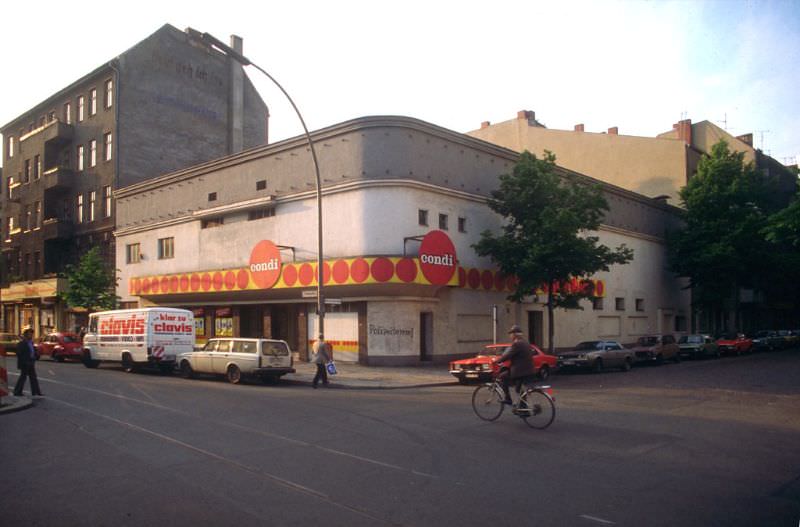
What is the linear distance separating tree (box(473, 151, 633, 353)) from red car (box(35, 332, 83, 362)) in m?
20.4

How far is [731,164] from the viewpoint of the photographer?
144ft

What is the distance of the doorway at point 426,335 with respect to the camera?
89.8ft

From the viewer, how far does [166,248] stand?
36844 millimetres

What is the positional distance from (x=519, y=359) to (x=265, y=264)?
20234 mm

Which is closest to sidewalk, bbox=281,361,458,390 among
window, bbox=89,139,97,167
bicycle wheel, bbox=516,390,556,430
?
bicycle wheel, bbox=516,390,556,430

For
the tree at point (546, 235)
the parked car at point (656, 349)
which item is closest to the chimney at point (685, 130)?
the parked car at point (656, 349)

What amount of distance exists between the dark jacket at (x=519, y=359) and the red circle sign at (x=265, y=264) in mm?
19157

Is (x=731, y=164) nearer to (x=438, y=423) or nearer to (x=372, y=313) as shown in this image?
(x=372, y=313)

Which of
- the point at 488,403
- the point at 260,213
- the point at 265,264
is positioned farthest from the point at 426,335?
the point at 488,403

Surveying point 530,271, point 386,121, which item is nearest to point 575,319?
point 530,271

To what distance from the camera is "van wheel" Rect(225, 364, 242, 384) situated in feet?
66.8

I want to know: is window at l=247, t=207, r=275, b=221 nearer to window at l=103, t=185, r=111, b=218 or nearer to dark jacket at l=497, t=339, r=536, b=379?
window at l=103, t=185, r=111, b=218

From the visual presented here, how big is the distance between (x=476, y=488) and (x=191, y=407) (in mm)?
8616

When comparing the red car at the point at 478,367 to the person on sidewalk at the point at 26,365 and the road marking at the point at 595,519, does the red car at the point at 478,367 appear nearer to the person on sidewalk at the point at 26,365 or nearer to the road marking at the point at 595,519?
the person on sidewalk at the point at 26,365
